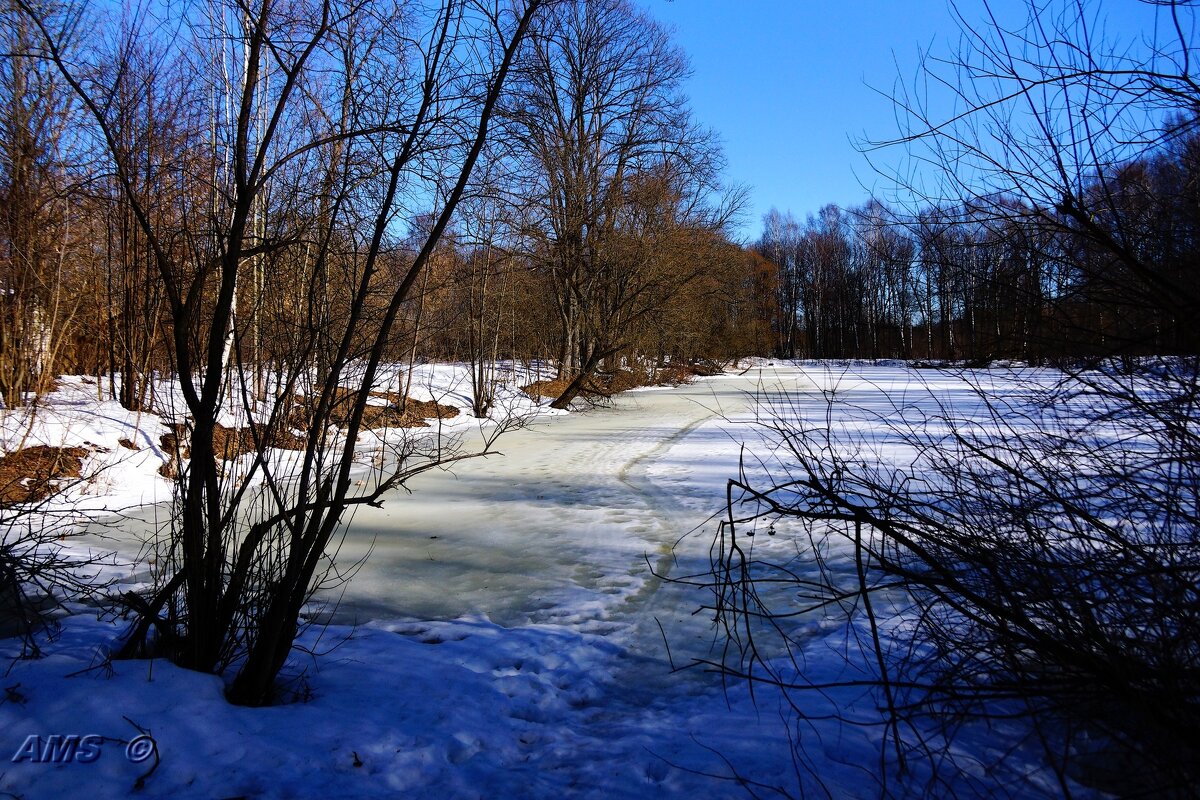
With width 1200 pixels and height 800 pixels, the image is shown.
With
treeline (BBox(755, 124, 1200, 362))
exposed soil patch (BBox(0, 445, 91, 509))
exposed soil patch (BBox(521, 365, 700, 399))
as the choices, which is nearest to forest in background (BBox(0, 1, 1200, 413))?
treeline (BBox(755, 124, 1200, 362))

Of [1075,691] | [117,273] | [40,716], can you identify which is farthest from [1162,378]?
[117,273]

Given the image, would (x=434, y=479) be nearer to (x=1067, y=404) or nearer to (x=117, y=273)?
(x=117, y=273)

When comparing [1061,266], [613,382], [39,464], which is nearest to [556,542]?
[1061,266]

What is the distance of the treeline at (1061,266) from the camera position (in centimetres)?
230

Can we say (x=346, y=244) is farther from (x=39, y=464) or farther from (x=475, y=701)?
(x=39, y=464)

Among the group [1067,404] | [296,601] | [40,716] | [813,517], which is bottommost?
[40,716]

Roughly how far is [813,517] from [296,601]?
226 cm

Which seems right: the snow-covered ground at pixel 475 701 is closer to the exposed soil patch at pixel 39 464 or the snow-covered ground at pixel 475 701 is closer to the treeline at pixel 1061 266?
the treeline at pixel 1061 266

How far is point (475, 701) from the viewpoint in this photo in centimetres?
331

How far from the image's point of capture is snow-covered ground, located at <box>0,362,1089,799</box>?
2465mm

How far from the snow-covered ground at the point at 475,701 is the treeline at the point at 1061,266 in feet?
0.92

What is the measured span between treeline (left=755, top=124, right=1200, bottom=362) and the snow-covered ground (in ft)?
0.92

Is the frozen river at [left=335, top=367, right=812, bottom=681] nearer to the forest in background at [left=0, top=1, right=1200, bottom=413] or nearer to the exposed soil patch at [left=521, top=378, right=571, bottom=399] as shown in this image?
the forest in background at [left=0, top=1, right=1200, bottom=413]

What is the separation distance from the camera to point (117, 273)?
10148 mm
